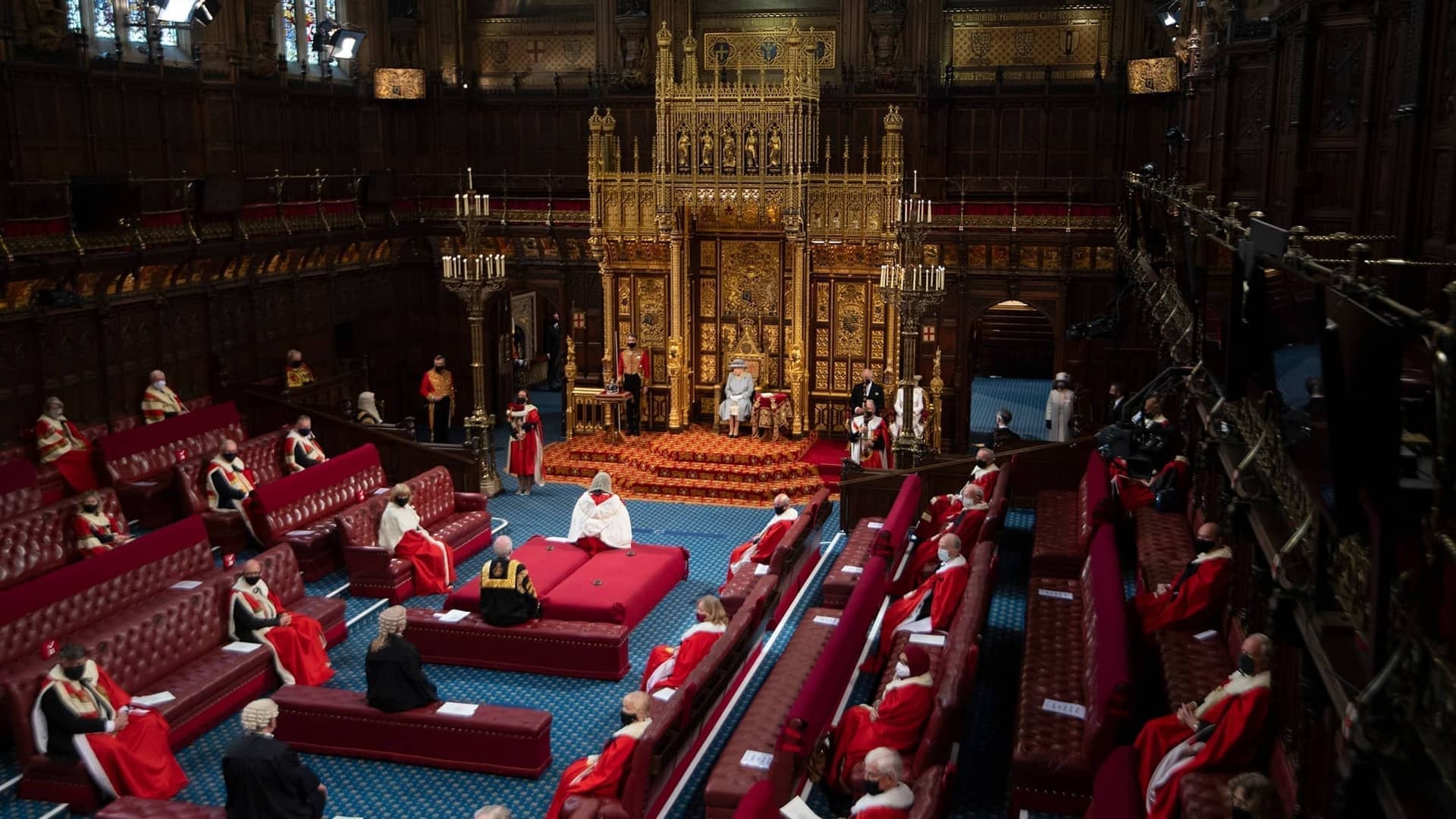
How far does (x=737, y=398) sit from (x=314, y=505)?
7433 mm

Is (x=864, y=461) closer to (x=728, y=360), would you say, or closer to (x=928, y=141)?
(x=728, y=360)

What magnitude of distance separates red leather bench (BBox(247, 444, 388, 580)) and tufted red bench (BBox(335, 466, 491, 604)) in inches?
15.5

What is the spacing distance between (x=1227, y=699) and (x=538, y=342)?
A: 2217 cm

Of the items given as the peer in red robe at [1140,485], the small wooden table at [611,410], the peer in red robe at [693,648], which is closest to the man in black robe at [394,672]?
the peer in red robe at [693,648]

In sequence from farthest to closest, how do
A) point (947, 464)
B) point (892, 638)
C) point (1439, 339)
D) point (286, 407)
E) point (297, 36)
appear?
point (297, 36), point (286, 407), point (947, 464), point (892, 638), point (1439, 339)

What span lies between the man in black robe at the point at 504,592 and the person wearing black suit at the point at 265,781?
393cm


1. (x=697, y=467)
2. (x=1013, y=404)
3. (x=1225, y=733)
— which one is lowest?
(x=1013, y=404)

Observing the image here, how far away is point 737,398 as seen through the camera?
20422 millimetres

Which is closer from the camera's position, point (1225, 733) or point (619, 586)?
point (1225, 733)

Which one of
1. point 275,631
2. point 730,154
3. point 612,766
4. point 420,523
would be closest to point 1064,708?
point 612,766

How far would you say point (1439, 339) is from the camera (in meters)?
3.84

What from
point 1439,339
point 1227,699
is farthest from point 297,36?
point 1439,339

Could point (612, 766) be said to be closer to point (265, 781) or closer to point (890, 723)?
point (890, 723)

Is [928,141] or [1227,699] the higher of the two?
[928,141]
